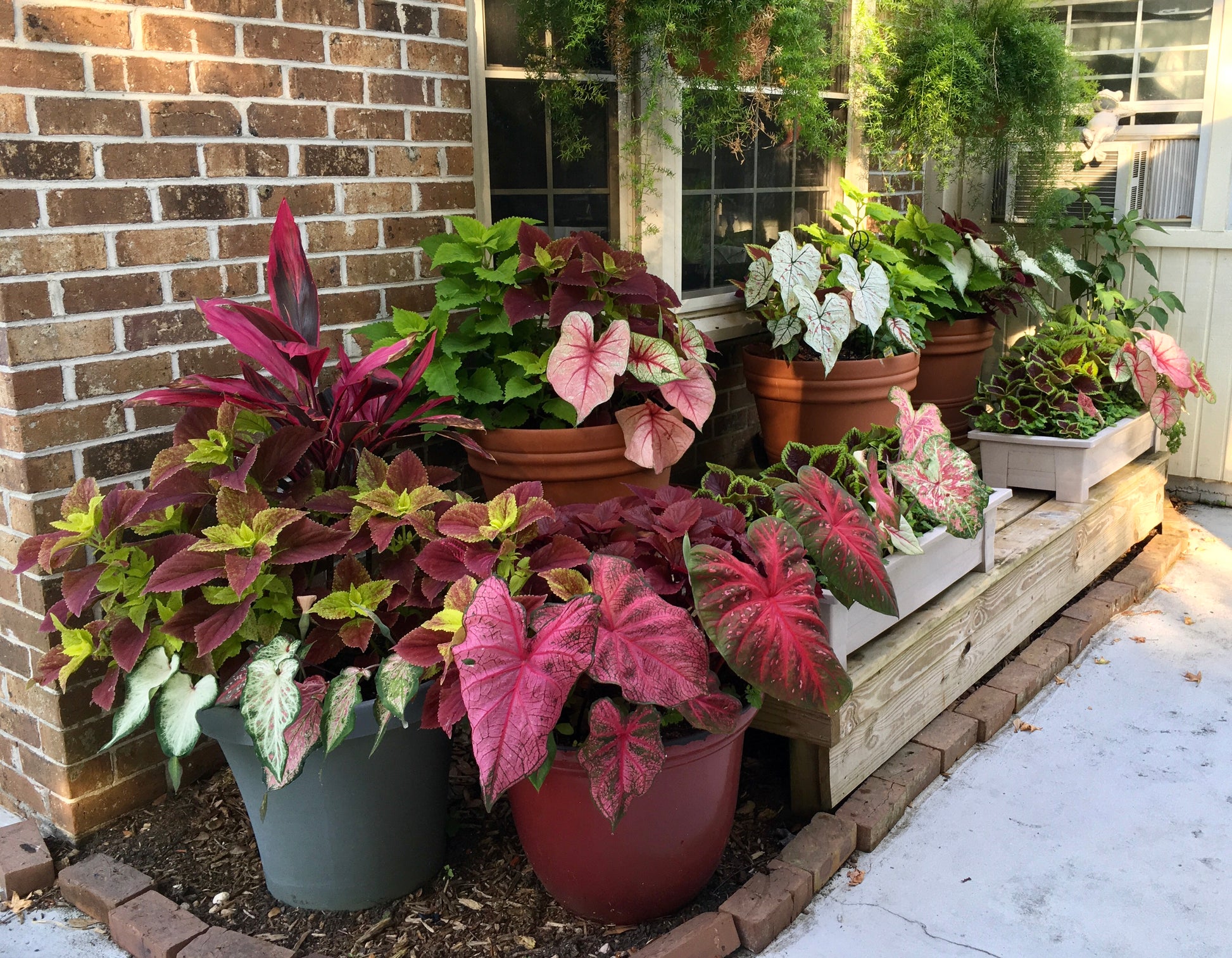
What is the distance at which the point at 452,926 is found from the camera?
1826 millimetres

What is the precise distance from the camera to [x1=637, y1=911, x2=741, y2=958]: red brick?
66.1 inches

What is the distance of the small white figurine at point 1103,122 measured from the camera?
395cm

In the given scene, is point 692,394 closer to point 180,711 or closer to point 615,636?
point 615,636


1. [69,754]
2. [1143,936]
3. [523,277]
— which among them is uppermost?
[523,277]

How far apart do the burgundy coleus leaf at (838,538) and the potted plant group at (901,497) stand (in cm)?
6

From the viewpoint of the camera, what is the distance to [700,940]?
171cm

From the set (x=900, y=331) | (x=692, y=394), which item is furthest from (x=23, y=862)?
(x=900, y=331)

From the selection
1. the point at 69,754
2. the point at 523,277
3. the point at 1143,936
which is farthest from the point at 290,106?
the point at 1143,936

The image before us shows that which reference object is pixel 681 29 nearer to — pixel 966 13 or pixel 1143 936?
pixel 966 13

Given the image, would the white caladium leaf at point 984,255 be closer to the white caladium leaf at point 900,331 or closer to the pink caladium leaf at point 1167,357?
the pink caladium leaf at point 1167,357

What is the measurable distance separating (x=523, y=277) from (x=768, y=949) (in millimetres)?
1349

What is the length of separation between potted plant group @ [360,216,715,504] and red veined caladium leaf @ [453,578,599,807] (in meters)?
0.68

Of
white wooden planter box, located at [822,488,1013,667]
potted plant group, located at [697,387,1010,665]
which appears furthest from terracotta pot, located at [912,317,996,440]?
potted plant group, located at [697,387,1010,665]

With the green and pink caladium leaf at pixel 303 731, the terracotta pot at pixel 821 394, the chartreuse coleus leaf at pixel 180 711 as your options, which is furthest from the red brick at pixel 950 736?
the chartreuse coleus leaf at pixel 180 711
